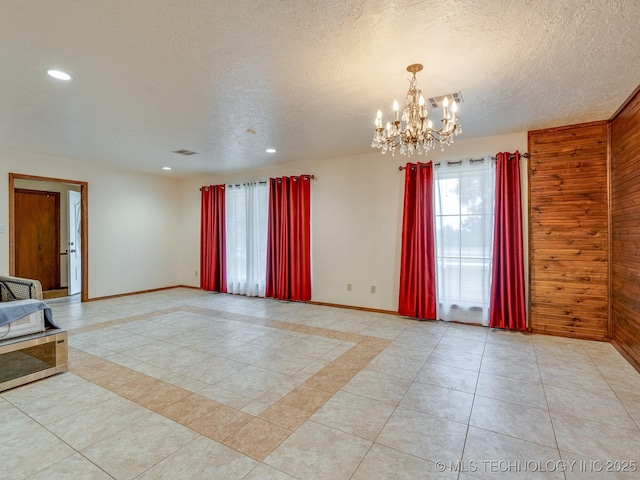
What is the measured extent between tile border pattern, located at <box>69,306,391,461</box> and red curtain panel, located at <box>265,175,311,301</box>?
2451 mm

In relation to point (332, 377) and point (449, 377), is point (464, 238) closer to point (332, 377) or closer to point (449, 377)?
point (449, 377)

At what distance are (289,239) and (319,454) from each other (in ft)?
14.2

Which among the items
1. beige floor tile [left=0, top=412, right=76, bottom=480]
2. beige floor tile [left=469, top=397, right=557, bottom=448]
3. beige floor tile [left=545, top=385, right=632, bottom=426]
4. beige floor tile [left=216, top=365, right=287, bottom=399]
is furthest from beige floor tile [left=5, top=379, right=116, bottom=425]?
beige floor tile [left=545, top=385, right=632, bottom=426]

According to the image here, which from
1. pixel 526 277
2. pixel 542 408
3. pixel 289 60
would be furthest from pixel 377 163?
pixel 542 408

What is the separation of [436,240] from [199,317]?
12.1 ft

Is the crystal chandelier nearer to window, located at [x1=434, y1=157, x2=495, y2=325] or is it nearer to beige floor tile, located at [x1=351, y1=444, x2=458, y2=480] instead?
window, located at [x1=434, y1=157, x2=495, y2=325]

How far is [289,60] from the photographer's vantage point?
2467 millimetres

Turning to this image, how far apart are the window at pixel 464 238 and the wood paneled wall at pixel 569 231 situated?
1.66 feet

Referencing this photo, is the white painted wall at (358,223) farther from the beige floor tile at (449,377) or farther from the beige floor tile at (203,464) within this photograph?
the beige floor tile at (203,464)

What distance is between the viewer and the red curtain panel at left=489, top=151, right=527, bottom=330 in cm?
416

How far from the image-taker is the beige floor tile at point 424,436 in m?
1.89

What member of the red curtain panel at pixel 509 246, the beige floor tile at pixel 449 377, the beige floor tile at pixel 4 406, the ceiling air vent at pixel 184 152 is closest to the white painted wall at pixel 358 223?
the red curtain panel at pixel 509 246

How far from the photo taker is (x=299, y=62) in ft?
8.18

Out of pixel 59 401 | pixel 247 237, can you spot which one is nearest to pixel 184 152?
pixel 247 237
